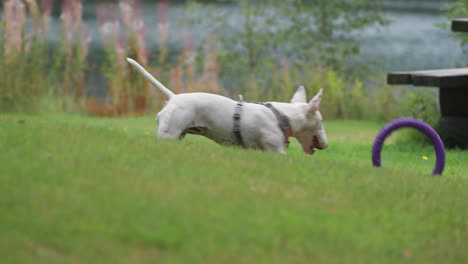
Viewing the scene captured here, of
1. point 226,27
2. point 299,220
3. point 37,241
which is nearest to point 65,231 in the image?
point 37,241

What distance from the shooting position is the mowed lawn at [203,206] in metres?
4.25

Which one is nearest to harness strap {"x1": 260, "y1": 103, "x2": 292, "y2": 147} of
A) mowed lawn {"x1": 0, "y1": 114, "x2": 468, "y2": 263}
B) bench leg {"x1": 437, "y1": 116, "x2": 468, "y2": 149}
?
mowed lawn {"x1": 0, "y1": 114, "x2": 468, "y2": 263}

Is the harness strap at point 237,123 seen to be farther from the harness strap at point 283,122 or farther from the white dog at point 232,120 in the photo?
the harness strap at point 283,122

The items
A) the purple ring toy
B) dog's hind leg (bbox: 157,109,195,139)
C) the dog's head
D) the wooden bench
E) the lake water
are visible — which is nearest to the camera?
dog's hind leg (bbox: 157,109,195,139)

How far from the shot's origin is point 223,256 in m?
4.19

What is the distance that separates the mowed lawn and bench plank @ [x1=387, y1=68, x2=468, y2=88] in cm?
351

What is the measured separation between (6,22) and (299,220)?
31.2ft

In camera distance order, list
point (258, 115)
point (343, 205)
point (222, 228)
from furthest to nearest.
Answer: point (258, 115)
point (343, 205)
point (222, 228)

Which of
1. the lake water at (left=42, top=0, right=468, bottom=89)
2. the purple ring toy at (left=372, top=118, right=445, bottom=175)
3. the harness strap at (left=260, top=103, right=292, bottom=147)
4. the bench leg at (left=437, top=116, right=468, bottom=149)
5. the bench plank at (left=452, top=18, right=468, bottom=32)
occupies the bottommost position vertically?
the lake water at (left=42, top=0, right=468, bottom=89)

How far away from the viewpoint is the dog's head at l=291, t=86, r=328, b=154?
7.29m

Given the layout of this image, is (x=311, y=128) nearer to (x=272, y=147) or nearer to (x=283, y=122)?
(x=283, y=122)

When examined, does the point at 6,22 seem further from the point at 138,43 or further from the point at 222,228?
the point at 222,228

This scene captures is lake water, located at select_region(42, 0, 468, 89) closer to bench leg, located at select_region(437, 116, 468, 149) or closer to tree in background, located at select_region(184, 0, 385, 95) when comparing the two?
tree in background, located at select_region(184, 0, 385, 95)

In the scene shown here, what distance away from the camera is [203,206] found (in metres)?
4.86
